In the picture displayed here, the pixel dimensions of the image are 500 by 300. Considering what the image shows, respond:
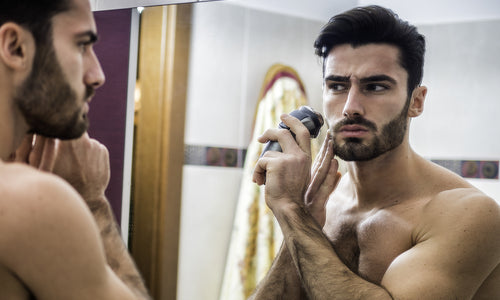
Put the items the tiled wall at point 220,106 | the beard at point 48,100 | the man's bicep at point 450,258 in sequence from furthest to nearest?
the tiled wall at point 220,106, the man's bicep at point 450,258, the beard at point 48,100

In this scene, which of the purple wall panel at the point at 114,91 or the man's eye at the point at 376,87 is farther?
the purple wall panel at the point at 114,91

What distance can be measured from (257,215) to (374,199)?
1.24 feet

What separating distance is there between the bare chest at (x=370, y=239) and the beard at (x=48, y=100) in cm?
46

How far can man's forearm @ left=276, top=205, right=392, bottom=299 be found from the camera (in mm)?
807

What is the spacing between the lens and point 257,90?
1.22 meters

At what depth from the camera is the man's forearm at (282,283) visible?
3.07 ft

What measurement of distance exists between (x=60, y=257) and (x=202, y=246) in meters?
0.54

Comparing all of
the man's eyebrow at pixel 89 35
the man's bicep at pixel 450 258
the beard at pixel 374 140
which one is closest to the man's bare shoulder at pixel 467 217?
the man's bicep at pixel 450 258

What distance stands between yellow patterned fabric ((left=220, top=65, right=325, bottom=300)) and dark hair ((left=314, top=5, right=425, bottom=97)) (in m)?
0.23

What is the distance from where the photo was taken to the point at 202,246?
3.51 ft

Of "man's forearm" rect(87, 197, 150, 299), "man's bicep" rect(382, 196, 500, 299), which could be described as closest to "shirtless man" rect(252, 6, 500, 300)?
"man's bicep" rect(382, 196, 500, 299)

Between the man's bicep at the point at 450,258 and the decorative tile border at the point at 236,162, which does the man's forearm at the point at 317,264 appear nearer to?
the man's bicep at the point at 450,258

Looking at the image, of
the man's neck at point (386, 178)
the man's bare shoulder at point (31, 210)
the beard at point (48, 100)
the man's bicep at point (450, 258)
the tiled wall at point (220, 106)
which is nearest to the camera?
the man's bare shoulder at point (31, 210)

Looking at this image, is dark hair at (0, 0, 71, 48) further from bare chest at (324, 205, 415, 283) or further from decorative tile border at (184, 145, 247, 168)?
bare chest at (324, 205, 415, 283)
